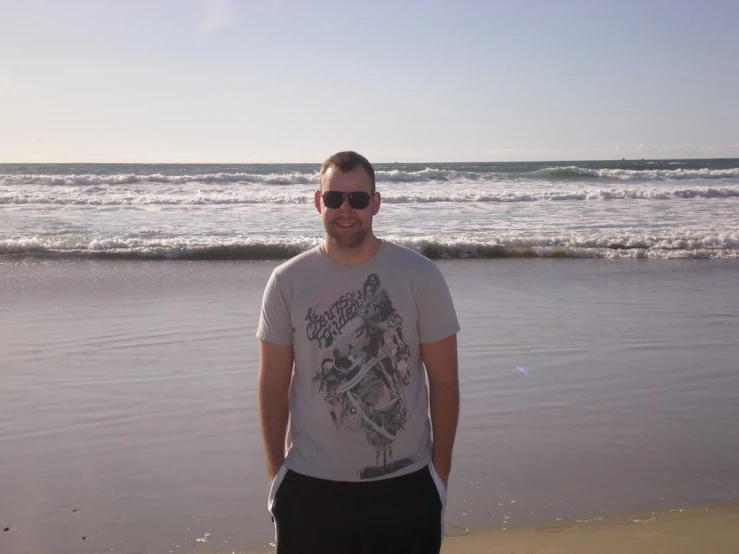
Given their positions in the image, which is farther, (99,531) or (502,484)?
(502,484)

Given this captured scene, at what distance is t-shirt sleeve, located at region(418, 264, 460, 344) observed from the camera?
7.69 ft

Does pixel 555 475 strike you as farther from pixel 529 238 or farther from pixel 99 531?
pixel 529 238

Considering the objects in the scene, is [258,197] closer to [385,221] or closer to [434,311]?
[385,221]

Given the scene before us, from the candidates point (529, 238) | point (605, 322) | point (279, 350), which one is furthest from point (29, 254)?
point (279, 350)

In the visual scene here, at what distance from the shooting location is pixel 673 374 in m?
6.23

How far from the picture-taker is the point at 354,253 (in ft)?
7.80

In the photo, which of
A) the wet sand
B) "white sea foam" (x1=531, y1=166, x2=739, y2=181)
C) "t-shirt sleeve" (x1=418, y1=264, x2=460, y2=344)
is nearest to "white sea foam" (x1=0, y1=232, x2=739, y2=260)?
the wet sand

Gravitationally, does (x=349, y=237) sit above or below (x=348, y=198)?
below

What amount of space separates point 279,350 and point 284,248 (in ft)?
37.4

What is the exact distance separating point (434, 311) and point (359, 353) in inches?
10.3

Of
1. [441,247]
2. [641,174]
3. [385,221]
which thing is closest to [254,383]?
[441,247]

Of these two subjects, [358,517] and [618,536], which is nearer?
[358,517]

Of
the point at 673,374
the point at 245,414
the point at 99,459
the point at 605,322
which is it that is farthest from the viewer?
the point at 605,322

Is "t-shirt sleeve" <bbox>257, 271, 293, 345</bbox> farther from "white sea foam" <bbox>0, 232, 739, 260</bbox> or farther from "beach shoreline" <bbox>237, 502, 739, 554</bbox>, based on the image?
"white sea foam" <bbox>0, 232, 739, 260</bbox>
